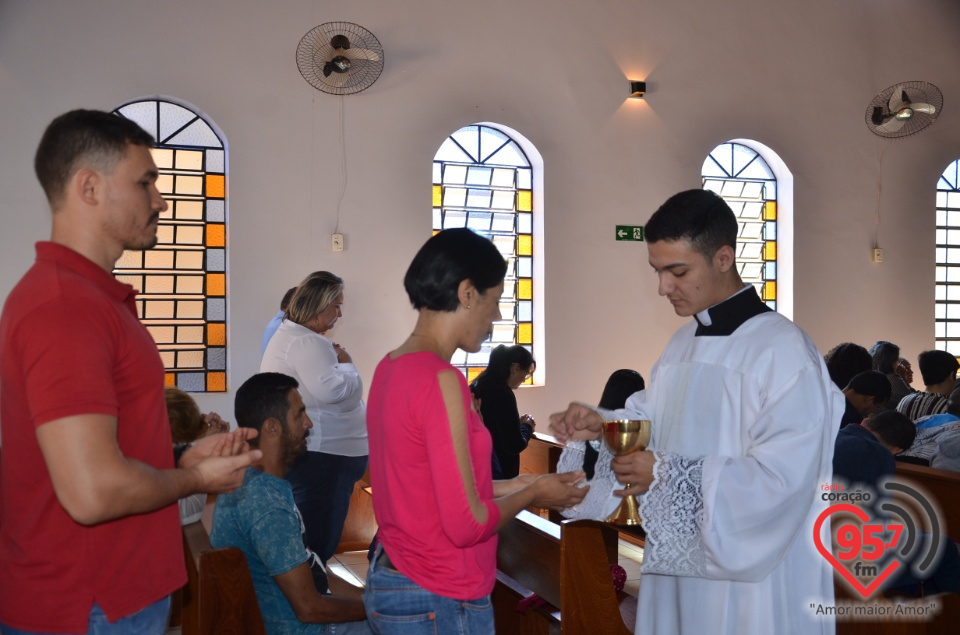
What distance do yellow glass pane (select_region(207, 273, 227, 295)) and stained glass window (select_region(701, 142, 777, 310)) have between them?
466 centimetres

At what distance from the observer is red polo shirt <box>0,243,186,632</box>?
52.8 inches

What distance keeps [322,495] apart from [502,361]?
4.45 feet

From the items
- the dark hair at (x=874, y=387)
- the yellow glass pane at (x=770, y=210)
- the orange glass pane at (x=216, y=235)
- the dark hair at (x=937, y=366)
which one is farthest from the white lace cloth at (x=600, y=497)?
the yellow glass pane at (x=770, y=210)

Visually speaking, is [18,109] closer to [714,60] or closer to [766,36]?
[714,60]

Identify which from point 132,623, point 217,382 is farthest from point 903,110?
point 132,623

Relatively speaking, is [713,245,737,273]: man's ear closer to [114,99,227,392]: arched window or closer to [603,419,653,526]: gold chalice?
[603,419,653,526]: gold chalice

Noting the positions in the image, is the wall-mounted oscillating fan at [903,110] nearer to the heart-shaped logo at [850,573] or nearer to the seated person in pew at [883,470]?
the seated person in pew at [883,470]

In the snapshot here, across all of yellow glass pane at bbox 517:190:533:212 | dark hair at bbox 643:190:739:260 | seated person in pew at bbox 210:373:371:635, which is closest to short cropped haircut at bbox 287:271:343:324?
seated person in pew at bbox 210:373:371:635

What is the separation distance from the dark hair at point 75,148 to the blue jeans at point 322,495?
2579 millimetres

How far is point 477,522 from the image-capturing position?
1.67m

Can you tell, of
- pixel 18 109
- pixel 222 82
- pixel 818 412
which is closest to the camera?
pixel 818 412

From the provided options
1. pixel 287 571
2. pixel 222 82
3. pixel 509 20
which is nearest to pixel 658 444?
pixel 287 571

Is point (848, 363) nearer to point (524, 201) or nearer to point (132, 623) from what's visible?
point (524, 201)

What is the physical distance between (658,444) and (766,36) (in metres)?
6.96
